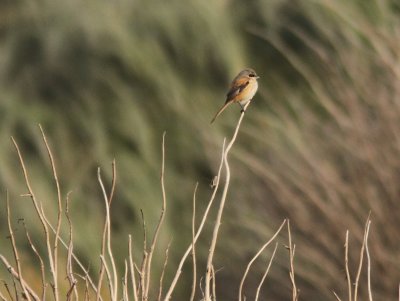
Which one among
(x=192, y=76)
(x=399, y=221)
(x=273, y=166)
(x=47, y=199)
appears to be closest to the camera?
(x=399, y=221)

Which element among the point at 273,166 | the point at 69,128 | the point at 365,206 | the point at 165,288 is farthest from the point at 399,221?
the point at 69,128

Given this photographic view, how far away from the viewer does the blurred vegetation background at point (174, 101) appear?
500 centimetres

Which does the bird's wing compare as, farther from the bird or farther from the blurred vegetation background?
the blurred vegetation background

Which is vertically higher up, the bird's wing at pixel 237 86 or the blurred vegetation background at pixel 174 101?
the bird's wing at pixel 237 86

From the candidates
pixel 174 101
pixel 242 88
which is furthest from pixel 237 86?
pixel 174 101

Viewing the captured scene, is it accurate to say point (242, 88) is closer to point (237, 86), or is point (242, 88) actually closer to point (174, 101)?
point (237, 86)

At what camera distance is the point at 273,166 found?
16.1 ft

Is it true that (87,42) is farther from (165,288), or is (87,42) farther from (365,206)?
(365,206)

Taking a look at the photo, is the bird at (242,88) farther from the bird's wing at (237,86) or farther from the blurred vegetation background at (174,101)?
the blurred vegetation background at (174,101)

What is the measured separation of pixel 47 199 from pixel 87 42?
0.66 metres

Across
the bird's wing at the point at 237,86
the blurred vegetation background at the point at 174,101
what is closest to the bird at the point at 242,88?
the bird's wing at the point at 237,86

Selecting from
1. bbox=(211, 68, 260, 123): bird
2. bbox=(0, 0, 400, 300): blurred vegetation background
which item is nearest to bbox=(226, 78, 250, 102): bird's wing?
bbox=(211, 68, 260, 123): bird

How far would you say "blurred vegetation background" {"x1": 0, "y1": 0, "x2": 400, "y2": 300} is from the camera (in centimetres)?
500

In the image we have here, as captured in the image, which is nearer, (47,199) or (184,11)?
(47,199)
